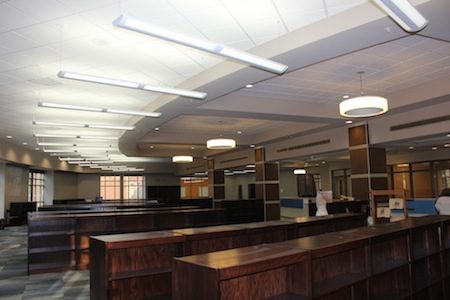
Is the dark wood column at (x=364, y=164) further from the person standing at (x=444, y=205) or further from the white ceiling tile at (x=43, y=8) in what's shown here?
the white ceiling tile at (x=43, y=8)

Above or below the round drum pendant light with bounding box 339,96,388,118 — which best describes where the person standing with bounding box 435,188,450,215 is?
below

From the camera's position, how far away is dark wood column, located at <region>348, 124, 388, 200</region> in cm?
977

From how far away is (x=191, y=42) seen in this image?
358 cm

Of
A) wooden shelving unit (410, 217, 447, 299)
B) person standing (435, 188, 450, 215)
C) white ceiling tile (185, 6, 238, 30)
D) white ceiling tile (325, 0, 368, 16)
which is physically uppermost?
white ceiling tile (325, 0, 368, 16)

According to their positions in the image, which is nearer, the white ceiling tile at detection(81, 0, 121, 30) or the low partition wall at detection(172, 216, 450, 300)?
the low partition wall at detection(172, 216, 450, 300)

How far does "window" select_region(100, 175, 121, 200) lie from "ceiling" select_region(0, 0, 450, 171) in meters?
18.1

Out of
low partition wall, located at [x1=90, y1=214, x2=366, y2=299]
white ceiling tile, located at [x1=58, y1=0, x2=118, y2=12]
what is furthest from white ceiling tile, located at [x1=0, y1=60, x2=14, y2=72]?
low partition wall, located at [x1=90, y1=214, x2=366, y2=299]

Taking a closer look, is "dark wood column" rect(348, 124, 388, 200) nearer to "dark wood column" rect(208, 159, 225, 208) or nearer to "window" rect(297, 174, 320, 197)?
"dark wood column" rect(208, 159, 225, 208)

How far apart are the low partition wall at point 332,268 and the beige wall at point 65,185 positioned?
21398mm

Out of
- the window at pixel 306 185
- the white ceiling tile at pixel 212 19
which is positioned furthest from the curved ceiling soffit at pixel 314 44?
the window at pixel 306 185

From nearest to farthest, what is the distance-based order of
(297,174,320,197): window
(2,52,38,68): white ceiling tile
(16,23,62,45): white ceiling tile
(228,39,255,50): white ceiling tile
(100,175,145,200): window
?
1. (16,23,62,45): white ceiling tile
2. (228,39,255,50): white ceiling tile
3. (2,52,38,68): white ceiling tile
4. (297,174,320,197): window
5. (100,175,145,200): window

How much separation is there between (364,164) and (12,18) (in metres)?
8.56

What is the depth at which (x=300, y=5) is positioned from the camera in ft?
12.7

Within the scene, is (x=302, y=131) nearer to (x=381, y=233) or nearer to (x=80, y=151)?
(x=381, y=233)
